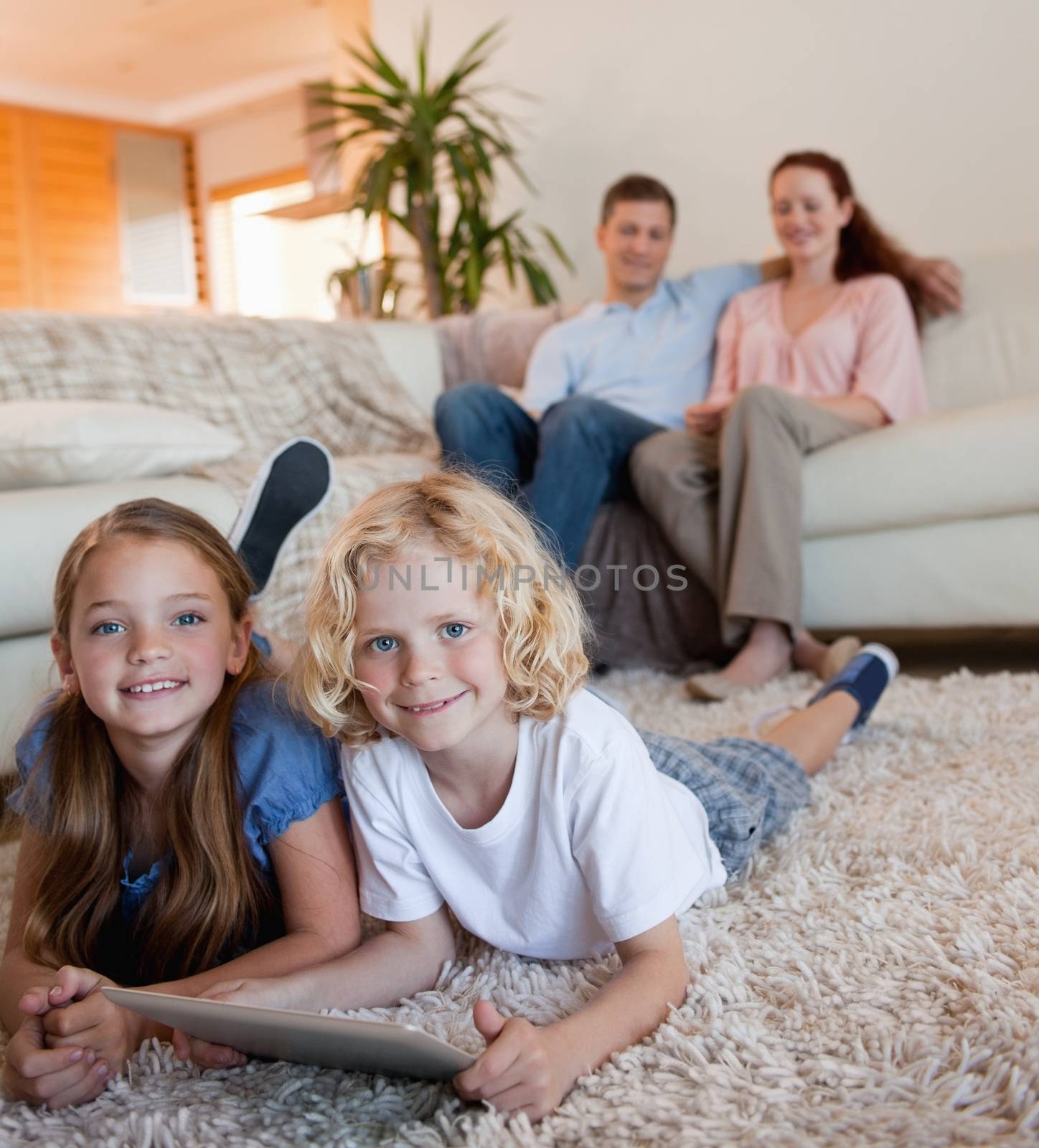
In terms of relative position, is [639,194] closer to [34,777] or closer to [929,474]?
[929,474]

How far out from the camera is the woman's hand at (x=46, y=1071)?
0.77 metres

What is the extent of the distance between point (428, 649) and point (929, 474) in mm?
1407

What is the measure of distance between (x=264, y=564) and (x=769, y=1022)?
0.84 meters

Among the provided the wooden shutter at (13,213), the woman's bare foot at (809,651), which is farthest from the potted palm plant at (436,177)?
the wooden shutter at (13,213)

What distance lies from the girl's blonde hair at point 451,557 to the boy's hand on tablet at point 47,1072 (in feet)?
0.94

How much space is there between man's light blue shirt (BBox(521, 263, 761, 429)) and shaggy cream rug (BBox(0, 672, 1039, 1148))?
1551 mm

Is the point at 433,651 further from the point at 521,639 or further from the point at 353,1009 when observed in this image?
the point at 353,1009

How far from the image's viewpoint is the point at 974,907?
3.20 feet

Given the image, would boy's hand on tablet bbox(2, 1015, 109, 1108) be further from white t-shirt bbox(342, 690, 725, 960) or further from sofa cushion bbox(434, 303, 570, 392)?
sofa cushion bbox(434, 303, 570, 392)

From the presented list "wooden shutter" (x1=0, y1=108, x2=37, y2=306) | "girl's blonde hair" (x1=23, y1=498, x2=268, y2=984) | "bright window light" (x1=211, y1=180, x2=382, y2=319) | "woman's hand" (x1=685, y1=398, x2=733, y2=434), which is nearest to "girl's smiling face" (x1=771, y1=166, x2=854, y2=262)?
"woman's hand" (x1=685, y1=398, x2=733, y2=434)

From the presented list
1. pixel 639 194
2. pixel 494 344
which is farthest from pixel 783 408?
pixel 494 344

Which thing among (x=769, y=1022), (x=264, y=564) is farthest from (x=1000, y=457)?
(x=769, y=1022)

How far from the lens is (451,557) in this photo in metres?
0.88

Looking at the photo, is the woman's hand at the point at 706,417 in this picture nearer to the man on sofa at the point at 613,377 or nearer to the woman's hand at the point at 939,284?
the man on sofa at the point at 613,377
